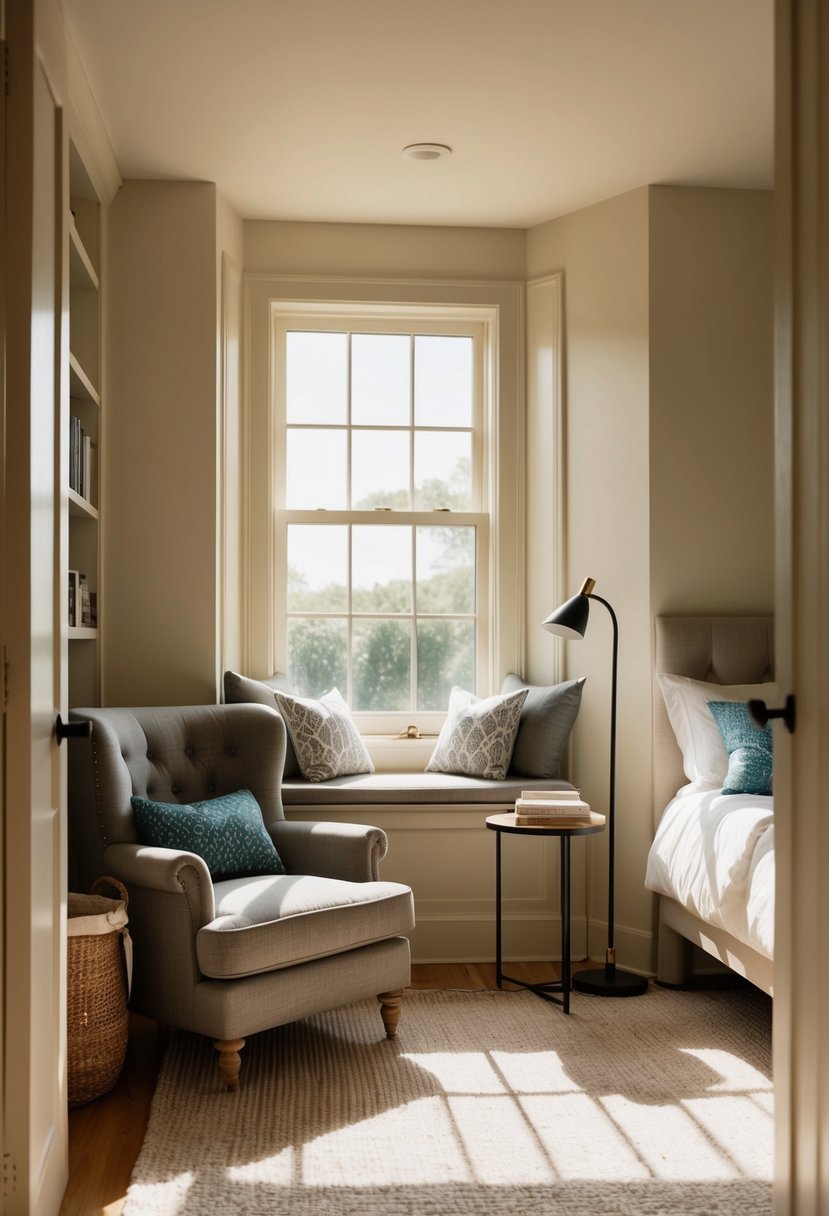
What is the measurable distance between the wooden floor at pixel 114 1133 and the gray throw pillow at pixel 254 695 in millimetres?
1079

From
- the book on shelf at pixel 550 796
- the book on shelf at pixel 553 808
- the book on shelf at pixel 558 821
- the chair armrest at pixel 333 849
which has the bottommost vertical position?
the chair armrest at pixel 333 849

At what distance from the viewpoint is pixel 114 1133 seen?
2.80 m

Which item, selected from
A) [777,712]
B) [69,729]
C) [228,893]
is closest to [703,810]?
[228,893]

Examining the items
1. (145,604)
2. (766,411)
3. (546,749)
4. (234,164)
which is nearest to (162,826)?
(145,604)

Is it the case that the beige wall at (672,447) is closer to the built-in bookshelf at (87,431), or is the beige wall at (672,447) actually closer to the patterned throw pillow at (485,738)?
the patterned throw pillow at (485,738)

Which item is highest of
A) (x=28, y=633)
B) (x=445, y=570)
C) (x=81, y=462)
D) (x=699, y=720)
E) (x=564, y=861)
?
(x=81, y=462)

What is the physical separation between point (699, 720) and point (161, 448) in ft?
7.24

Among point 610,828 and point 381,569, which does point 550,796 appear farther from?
point 381,569

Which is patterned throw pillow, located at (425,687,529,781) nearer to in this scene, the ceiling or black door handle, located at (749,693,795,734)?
the ceiling

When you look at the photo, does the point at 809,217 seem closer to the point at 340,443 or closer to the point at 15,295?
the point at 15,295

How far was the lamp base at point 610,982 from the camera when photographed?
3.91m

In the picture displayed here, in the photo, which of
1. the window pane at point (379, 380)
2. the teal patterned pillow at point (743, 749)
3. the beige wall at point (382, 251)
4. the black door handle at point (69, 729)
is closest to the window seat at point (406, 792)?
the teal patterned pillow at point (743, 749)

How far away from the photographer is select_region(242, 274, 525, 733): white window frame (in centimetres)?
467

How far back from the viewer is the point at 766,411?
171 inches
